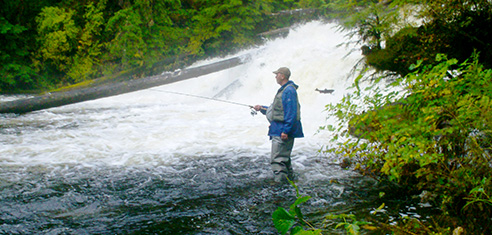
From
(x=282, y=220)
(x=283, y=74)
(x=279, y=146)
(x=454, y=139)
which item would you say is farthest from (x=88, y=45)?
(x=282, y=220)

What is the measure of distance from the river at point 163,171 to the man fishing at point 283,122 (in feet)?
1.20

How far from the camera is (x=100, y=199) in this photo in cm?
484

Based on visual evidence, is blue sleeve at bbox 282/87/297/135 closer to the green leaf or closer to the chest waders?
the chest waders

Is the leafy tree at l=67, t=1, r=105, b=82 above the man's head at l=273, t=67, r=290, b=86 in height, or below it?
above

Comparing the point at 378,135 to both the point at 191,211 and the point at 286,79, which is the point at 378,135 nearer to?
the point at 286,79

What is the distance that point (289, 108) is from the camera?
5035mm

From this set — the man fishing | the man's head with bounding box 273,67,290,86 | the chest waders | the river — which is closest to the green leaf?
the river

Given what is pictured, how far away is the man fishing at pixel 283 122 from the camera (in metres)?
5.05

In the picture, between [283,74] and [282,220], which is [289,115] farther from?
[282,220]

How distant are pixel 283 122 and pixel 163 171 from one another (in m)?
2.27

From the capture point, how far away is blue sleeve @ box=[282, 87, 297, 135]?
503cm

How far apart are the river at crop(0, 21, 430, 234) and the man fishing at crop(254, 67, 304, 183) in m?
0.36

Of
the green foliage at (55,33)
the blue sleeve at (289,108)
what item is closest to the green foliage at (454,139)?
the blue sleeve at (289,108)

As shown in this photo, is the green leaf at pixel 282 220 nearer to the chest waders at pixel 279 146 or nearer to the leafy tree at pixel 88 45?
the chest waders at pixel 279 146
